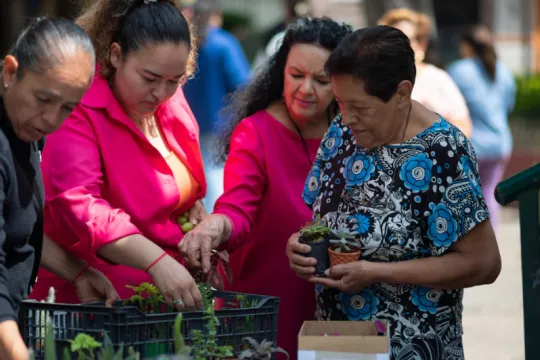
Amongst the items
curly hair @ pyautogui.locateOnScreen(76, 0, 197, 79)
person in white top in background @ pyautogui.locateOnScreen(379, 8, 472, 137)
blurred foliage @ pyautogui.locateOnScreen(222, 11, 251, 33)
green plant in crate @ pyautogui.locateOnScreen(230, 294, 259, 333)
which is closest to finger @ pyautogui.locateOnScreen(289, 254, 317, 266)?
green plant in crate @ pyautogui.locateOnScreen(230, 294, 259, 333)

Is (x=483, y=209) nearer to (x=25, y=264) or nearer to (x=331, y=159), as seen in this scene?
(x=331, y=159)

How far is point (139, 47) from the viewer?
306cm

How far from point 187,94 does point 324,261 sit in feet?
14.9

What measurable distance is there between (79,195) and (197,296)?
1.67 feet

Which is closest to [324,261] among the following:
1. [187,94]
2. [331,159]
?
[331,159]

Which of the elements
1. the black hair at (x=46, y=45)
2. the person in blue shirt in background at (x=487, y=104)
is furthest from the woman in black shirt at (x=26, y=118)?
the person in blue shirt in background at (x=487, y=104)

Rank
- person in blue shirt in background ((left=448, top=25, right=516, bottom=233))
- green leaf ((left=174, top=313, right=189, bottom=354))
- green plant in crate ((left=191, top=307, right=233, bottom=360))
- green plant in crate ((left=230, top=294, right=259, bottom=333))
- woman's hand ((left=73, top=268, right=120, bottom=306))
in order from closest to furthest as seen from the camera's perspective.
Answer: green leaf ((left=174, top=313, right=189, bottom=354))
green plant in crate ((left=191, top=307, right=233, bottom=360))
green plant in crate ((left=230, top=294, right=259, bottom=333))
woman's hand ((left=73, top=268, right=120, bottom=306))
person in blue shirt in background ((left=448, top=25, right=516, bottom=233))

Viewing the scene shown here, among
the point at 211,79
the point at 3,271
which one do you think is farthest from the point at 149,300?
the point at 211,79

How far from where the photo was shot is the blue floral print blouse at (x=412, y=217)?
9.57ft

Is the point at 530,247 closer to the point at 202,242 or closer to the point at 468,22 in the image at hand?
the point at 202,242

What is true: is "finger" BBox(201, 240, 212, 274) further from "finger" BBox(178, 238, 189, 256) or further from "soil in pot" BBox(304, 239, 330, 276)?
"soil in pot" BBox(304, 239, 330, 276)

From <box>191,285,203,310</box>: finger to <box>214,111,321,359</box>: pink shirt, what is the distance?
69cm

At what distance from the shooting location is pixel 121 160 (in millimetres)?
3145

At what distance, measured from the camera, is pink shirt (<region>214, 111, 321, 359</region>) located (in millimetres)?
3500
